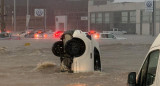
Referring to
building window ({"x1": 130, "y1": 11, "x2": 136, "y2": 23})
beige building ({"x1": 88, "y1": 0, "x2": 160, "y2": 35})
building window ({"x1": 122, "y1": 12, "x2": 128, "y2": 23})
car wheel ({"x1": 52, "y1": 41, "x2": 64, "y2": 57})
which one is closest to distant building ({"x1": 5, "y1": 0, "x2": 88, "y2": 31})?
beige building ({"x1": 88, "y1": 0, "x2": 160, "y2": 35})

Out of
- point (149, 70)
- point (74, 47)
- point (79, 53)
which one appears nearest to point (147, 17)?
point (79, 53)

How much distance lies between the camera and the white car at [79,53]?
12945mm

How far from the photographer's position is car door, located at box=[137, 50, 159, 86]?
3957 millimetres

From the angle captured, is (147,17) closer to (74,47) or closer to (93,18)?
(93,18)

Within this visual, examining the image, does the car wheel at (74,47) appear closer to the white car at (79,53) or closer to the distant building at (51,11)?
the white car at (79,53)

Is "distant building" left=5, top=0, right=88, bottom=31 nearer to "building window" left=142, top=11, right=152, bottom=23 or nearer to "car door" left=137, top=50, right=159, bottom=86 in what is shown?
"building window" left=142, top=11, right=152, bottom=23

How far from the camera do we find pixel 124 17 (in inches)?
3578

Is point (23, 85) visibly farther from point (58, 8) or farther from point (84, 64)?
point (58, 8)

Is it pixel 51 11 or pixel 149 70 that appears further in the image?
pixel 51 11

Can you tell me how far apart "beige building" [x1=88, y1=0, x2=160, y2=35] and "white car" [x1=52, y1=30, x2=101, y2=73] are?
6492cm

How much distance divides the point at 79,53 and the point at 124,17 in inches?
3112

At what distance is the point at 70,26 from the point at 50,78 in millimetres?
107616

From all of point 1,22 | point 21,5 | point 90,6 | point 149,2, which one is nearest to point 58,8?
point 21,5

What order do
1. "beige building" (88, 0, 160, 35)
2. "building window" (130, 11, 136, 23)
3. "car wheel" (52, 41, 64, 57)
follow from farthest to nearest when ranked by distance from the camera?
"building window" (130, 11, 136, 23) < "beige building" (88, 0, 160, 35) < "car wheel" (52, 41, 64, 57)
